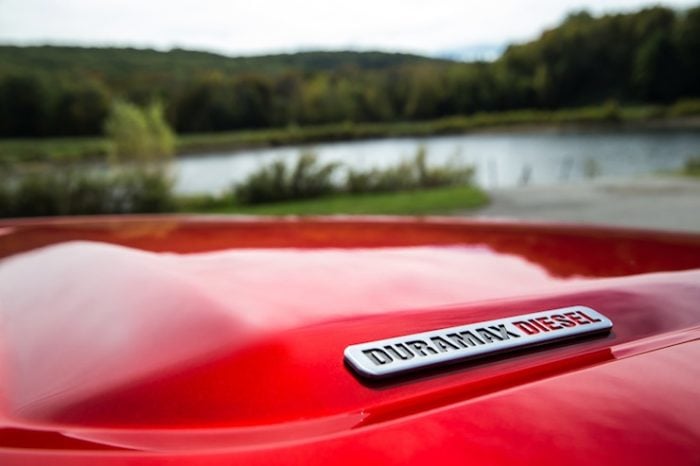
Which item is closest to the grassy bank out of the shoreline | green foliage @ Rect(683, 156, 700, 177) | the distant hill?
the shoreline

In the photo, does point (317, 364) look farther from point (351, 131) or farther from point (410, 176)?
point (351, 131)

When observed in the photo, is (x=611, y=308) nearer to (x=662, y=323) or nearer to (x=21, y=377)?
(x=662, y=323)

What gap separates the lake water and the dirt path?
361cm

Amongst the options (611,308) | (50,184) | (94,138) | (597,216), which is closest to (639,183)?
(597,216)

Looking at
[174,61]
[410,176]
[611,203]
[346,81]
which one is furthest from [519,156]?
[174,61]

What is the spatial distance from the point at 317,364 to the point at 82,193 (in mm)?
14117

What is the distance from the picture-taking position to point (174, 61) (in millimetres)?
58438

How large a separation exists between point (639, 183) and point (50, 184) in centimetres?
1477

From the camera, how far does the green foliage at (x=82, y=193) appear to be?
13.2 metres

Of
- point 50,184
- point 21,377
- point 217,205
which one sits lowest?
point 217,205

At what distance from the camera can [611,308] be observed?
3.36ft

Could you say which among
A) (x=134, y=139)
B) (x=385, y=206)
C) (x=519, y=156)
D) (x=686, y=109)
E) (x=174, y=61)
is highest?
(x=174, y=61)

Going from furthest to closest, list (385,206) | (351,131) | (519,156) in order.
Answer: (351,131), (519,156), (385,206)

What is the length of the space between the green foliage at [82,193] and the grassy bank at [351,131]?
67.2 ft
